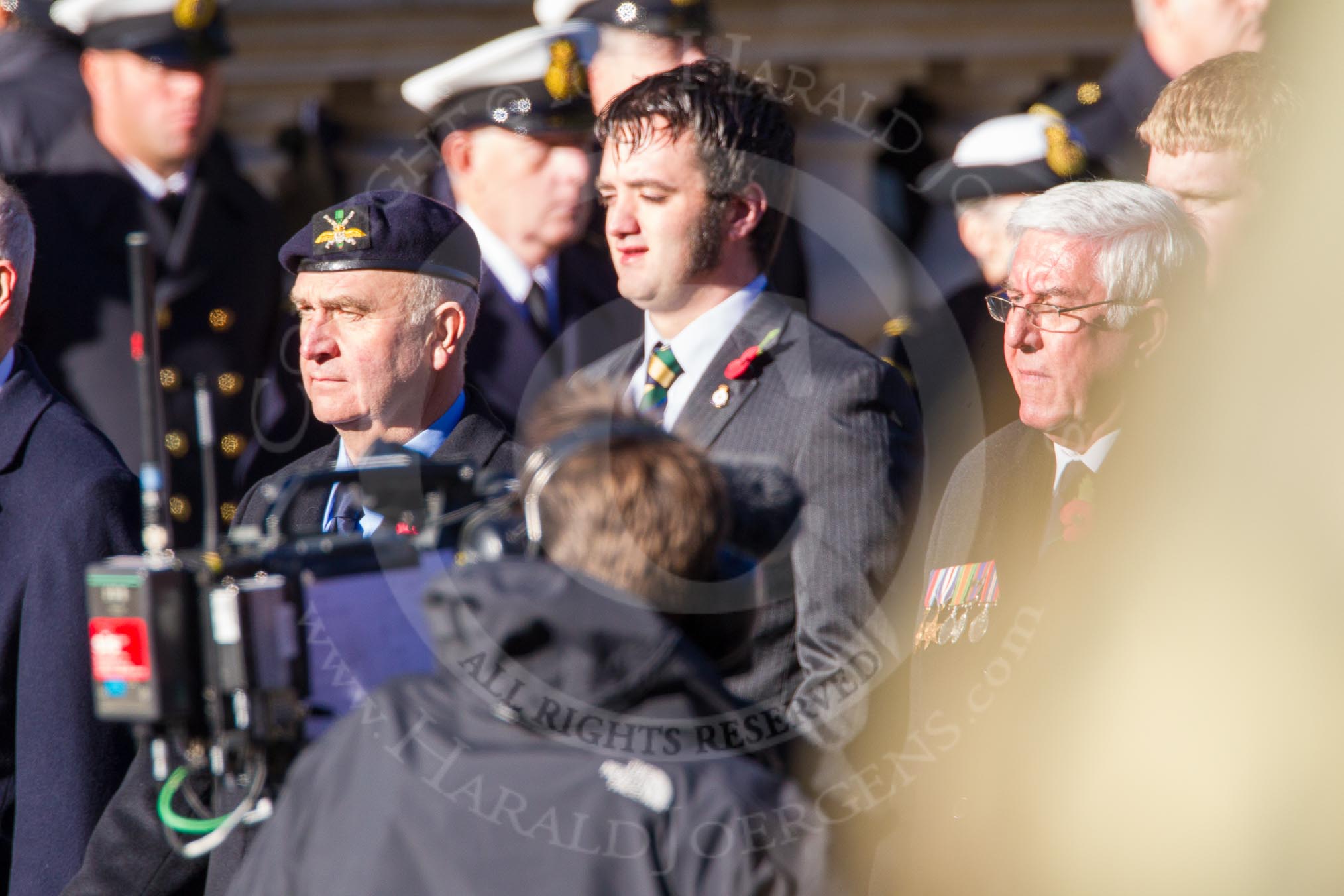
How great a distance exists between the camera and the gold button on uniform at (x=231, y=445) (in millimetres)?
4734

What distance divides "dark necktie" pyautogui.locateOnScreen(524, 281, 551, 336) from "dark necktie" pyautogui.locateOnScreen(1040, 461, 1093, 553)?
1.74 m

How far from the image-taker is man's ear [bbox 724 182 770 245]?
302 centimetres

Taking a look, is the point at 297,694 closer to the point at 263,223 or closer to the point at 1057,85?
the point at 263,223

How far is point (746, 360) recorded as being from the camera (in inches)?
117

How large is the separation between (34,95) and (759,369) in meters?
2.80

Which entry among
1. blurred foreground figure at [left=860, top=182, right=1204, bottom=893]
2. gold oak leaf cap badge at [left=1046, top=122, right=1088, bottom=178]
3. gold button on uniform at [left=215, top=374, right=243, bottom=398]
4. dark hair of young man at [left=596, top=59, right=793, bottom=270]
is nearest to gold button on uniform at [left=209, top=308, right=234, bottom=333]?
gold button on uniform at [left=215, top=374, right=243, bottom=398]

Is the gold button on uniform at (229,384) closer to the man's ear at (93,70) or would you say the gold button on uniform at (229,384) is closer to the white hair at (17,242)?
the man's ear at (93,70)

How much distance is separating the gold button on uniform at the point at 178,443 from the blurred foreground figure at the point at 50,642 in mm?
1675

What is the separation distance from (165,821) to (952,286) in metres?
2.70

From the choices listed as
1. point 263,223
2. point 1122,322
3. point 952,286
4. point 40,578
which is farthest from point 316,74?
point 1122,322

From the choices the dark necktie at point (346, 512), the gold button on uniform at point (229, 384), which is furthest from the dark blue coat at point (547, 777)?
the gold button on uniform at point (229, 384)

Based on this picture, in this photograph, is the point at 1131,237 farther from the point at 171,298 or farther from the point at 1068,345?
the point at 171,298

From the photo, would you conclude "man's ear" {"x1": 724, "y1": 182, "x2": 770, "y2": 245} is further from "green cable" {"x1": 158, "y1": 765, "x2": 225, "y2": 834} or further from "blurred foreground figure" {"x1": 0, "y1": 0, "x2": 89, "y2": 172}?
"blurred foreground figure" {"x1": 0, "y1": 0, "x2": 89, "y2": 172}

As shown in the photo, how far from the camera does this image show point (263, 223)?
5.02 meters
